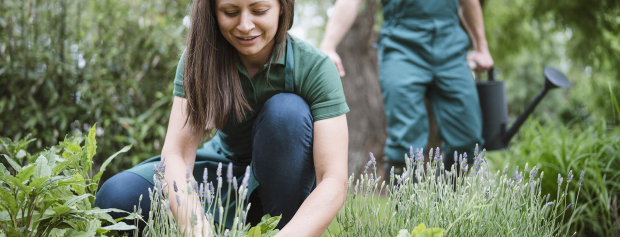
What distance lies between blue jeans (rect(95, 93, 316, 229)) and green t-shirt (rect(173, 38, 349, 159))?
6cm

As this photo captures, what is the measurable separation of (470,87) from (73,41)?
8.70ft

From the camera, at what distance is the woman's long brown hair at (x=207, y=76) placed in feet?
4.70

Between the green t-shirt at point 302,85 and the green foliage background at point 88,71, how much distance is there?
54.3 inches

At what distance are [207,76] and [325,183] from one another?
550 millimetres

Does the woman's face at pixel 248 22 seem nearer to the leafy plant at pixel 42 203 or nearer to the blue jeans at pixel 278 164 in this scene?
the blue jeans at pixel 278 164

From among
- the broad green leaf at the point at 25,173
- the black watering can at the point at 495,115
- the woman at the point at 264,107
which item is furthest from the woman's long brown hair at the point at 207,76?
the black watering can at the point at 495,115

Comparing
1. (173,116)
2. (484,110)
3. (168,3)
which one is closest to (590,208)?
(484,110)

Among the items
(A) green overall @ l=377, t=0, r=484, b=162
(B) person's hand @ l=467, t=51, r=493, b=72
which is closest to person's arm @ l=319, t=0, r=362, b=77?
(A) green overall @ l=377, t=0, r=484, b=162

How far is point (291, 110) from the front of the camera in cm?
148

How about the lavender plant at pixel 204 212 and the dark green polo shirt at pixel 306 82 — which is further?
the dark green polo shirt at pixel 306 82

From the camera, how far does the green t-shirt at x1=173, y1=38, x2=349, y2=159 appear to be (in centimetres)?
147

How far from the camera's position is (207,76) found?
57.1 inches

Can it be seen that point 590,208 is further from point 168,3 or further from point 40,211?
point 168,3

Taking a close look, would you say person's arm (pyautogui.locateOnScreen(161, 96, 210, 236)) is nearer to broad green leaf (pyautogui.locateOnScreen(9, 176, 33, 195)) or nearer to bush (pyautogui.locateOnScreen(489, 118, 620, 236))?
broad green leaf (pyautogui.locateOnScreen(9, 176, 33, 195))
